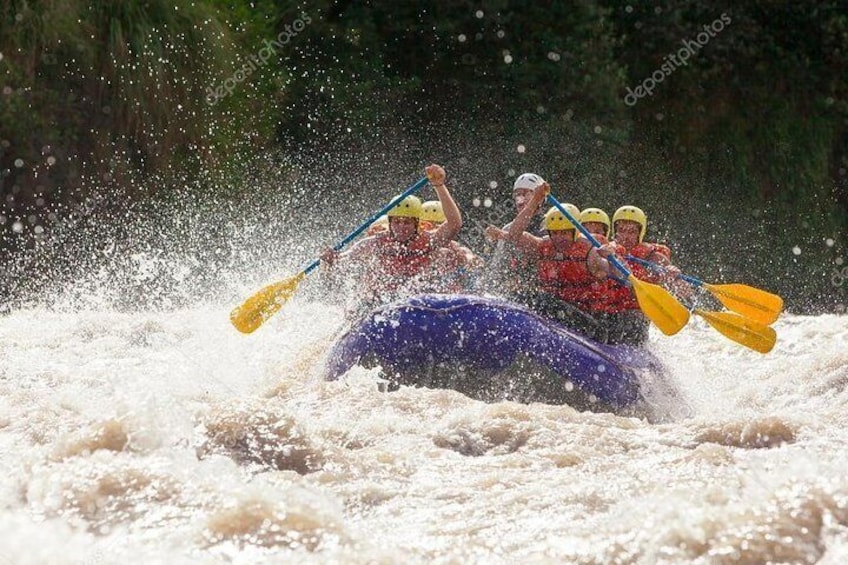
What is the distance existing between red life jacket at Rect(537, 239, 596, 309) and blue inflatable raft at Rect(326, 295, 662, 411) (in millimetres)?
1194

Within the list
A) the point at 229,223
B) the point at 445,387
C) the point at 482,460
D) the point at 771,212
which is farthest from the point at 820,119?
the point at 482,460

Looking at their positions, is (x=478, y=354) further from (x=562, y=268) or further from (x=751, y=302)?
(x=751, y=302)

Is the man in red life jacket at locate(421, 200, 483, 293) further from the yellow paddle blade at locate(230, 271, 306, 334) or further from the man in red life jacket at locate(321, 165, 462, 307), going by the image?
the yellow paddle blade at locate(230, 271, 306, 334)

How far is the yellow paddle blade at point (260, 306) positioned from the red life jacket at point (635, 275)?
6.05 feet

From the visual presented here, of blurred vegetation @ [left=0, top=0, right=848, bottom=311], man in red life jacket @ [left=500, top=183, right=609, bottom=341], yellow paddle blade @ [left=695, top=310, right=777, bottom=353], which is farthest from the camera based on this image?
blurred vegetation @ [left=0, top=0, right=848, bottom=311]

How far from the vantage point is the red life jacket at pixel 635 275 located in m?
7.85

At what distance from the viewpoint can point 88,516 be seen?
421 centimetres

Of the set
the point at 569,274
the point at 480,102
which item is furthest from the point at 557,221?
the point at 480,102

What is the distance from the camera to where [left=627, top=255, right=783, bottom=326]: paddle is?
26.0ft

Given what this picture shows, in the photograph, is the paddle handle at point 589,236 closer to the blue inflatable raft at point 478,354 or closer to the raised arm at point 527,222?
the raised arm at point 527,222

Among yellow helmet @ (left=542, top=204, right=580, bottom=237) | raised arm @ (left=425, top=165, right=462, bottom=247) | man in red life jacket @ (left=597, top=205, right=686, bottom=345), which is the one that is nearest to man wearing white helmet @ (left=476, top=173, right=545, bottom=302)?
yellow helmet @ (left=542, top=204, right=580, bottom=237)

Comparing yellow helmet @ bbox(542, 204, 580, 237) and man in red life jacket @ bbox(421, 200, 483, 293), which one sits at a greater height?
yellow helmet @ bbox(542, 204, 580, 237)

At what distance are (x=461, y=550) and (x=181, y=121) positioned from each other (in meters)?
7.87

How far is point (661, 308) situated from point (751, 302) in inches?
41.5
